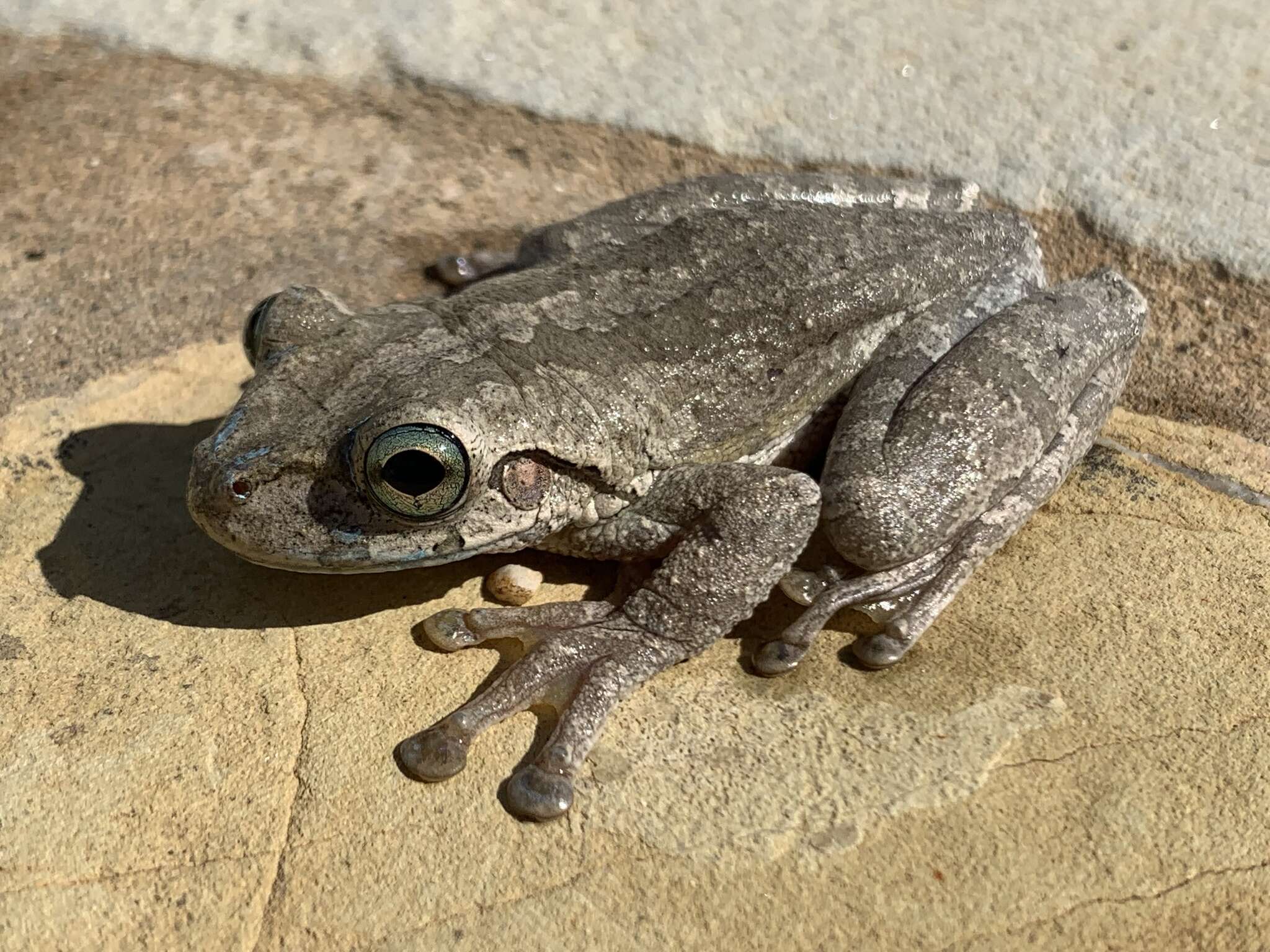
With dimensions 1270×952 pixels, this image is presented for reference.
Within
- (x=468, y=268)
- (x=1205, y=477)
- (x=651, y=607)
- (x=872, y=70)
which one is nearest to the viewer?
(x=651, y=607)

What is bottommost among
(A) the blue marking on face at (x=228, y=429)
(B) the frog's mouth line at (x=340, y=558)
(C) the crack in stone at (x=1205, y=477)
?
(B) the frog's mouth line at (x=340, y=558)

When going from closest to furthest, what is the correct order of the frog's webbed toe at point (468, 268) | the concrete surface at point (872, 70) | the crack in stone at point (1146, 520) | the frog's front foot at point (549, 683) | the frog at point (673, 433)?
the frog's front foot at point (549, 683) < the frog at point (673, 433) < the crack in stone at point (1146, 520) < the frog's webbed toe at point (468, 268) < the concrete surface at point (872, 70)

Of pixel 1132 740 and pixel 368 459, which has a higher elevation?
pixel 1132 740

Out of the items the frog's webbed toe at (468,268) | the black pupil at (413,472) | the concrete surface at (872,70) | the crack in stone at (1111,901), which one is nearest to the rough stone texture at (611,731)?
the crack in stone at (1111,901)

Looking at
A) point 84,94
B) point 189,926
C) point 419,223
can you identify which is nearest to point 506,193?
point 419,223

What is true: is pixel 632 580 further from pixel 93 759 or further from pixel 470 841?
pixel 93 759

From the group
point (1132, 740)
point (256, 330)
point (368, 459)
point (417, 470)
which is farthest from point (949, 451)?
point (256, 330)

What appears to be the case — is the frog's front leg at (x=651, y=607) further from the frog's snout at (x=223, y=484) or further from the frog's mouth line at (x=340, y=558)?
the frog's snout at (x=223, y=484)

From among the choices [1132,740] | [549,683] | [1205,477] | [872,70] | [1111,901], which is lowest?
[549,683]

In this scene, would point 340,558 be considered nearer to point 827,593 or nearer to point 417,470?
point 417,470
